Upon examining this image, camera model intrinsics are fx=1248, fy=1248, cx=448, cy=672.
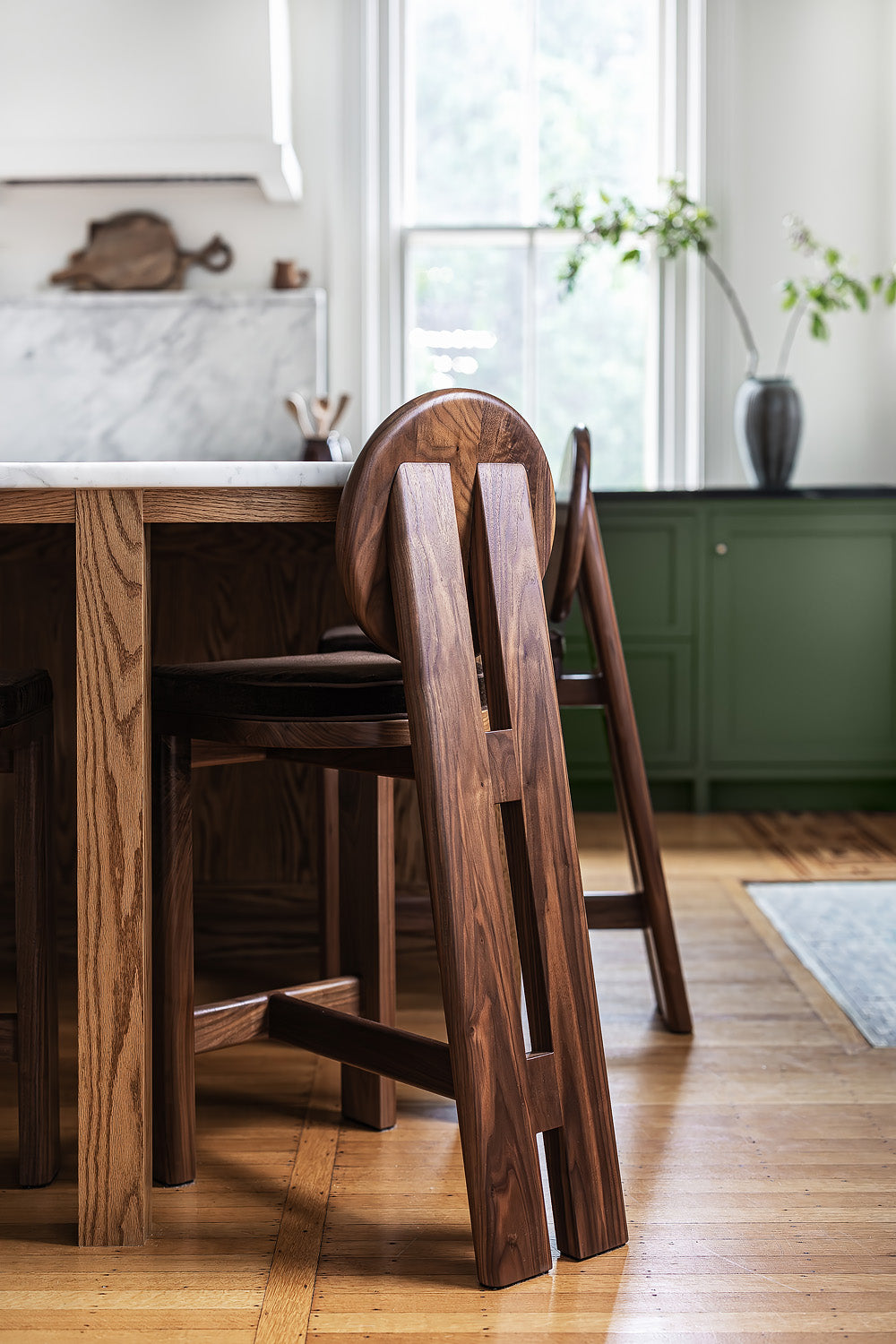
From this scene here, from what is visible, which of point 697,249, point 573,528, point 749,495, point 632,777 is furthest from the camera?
point 697,249

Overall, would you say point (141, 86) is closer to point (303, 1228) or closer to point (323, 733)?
point (323, 733)

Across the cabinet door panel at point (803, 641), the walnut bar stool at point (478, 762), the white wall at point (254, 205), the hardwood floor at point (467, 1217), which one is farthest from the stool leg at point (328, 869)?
the white wall at point (254, 205)

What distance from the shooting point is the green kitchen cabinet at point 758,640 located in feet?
12.3

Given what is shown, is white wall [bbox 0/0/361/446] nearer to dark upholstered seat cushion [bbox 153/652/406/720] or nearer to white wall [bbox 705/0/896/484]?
white wall [bbox 705/0/896/484]

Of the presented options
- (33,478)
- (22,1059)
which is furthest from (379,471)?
(22,1059)

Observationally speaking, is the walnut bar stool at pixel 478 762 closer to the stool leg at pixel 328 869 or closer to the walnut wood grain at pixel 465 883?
the walnut wood grain at pixel 465 883

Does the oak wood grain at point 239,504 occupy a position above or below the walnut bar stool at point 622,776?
above

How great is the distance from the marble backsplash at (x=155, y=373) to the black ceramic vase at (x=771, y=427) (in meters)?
1.45

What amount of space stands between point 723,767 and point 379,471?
280 centimetres

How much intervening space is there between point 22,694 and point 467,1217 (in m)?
0.76

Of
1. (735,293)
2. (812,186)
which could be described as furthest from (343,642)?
(812,186)

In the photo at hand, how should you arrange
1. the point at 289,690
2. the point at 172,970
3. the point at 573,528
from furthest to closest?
the point at 573,528 < the point at 172,970 < the point at 289,690

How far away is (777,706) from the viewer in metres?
3.79

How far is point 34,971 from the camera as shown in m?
1.42
